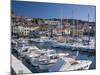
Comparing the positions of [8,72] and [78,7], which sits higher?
[78,7]

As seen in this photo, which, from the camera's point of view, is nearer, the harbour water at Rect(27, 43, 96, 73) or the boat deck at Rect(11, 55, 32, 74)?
the boat deck at Rect(11, 55, 32, 74)

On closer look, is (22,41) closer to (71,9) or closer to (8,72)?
(8,72)

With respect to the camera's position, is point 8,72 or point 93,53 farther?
point 93,53

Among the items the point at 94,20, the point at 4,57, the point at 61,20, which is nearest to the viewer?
the point at 4,57

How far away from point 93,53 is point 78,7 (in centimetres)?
64

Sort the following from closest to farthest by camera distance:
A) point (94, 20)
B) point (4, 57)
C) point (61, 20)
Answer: point (4, 57) → point (61, 20) → point (94, 20)

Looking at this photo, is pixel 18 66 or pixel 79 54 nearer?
pixel 18 66

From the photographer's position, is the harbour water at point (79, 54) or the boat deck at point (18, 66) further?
the harbour water at point (79, 54)

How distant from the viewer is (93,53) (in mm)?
2658

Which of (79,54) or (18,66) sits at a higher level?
(79,54)

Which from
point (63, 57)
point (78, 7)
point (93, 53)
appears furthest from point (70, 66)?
point (78, 7)

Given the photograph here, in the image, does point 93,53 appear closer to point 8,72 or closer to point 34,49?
point 34,49

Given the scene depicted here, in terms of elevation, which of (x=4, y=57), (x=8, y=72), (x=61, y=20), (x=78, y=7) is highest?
(x=78, y=7)
